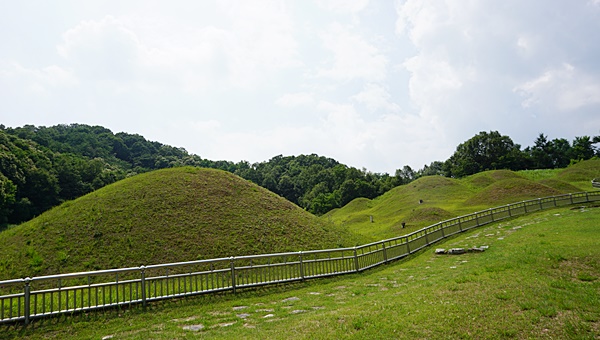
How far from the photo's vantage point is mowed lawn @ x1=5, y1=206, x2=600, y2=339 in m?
6.98

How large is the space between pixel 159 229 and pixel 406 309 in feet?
53.0

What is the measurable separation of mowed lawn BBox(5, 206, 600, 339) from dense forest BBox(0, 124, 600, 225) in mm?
54271

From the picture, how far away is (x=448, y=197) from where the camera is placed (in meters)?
57.4

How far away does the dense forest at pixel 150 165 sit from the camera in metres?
64.0

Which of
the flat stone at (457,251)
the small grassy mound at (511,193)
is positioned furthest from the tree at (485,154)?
the flat stone at (457,251)

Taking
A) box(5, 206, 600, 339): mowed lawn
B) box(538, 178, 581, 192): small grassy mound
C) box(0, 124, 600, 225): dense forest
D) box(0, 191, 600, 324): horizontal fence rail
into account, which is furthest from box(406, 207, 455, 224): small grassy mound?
box(0, 124, 600, 225): dense forest

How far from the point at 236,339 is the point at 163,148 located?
157960mm

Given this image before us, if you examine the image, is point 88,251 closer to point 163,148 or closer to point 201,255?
point 201,255

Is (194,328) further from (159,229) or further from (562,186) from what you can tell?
(562,186)

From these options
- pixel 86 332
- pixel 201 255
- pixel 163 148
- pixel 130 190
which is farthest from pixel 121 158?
pixel 86 332

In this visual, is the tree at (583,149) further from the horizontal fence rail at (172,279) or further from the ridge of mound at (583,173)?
the horizontal fence rail at (172,279)

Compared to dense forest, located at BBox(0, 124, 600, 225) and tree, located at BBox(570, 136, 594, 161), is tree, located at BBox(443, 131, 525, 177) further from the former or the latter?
tree, located at BBox(570, 136, 594, 161)

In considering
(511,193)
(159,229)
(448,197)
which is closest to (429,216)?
(511,193)

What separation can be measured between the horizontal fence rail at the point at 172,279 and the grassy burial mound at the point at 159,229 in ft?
4.28
